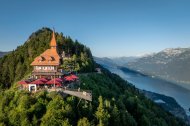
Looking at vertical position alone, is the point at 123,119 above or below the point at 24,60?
below

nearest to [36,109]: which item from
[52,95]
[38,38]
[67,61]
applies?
[52,95]

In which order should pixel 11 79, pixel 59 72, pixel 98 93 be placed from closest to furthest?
pixel 98 93, pixel 59 72, pixel 11 79

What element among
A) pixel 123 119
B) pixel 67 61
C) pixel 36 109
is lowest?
pixel 123 119

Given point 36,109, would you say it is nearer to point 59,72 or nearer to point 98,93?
point 98,93

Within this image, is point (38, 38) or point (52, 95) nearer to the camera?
point (52, 95)

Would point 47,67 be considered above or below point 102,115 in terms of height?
above

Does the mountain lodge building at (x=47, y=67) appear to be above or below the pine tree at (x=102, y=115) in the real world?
above

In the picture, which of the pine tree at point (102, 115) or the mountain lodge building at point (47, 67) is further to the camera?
the mountain lodge building at point (47, 67)

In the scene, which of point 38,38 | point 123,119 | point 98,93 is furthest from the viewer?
point 38,38

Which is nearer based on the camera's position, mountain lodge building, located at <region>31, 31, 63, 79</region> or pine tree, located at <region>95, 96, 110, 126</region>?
pine tree, located at <region>95, 96, 110, 126</region>

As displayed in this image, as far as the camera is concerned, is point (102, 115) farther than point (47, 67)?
No

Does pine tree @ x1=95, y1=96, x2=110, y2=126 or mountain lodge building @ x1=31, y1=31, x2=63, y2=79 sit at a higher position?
mountain lodge building @ x1=31, y1=31, x2=63, y2=79
